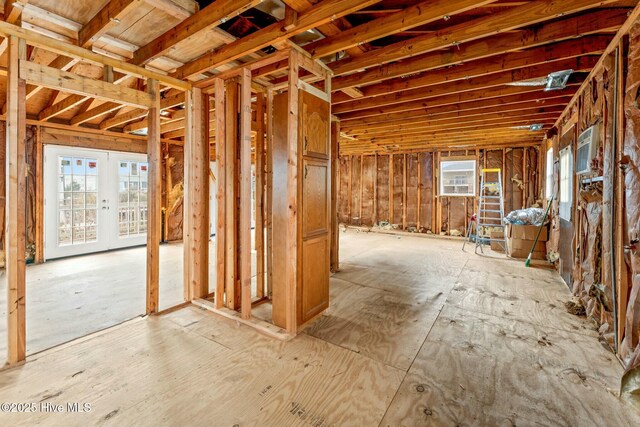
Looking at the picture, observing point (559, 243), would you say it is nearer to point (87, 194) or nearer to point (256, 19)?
point (256, 19)

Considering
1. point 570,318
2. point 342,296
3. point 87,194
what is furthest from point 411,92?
point 87,194

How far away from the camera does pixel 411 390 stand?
1802 mm

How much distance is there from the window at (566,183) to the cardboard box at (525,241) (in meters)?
1.09

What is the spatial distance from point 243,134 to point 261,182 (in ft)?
2.17

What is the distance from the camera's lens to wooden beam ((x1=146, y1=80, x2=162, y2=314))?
2.81m

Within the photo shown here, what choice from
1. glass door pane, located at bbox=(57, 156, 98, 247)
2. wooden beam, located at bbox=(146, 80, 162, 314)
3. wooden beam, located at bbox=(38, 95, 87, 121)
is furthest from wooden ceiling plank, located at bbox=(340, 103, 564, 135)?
glass door pane, located at bbox=(57, 156, 98, 247)

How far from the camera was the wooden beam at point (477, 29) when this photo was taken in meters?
1.91

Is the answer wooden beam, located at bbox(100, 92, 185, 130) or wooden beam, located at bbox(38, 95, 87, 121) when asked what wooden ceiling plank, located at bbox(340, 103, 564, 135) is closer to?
wooden beam, located at bbox(100, 92, 185, 130)

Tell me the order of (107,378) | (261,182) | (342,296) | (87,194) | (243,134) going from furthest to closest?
(87,194), (342,296), (261,182), (243,134), (107,378)

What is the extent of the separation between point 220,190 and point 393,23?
216cm

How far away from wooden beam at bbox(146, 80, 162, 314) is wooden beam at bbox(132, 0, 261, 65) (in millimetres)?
287

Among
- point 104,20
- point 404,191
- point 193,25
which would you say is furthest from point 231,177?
point 404,191

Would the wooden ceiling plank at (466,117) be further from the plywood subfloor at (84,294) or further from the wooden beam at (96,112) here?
the plywood subfloor at (84,294)

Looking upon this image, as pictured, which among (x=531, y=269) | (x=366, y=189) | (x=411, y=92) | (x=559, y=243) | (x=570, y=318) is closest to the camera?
(x=570, y=318)
